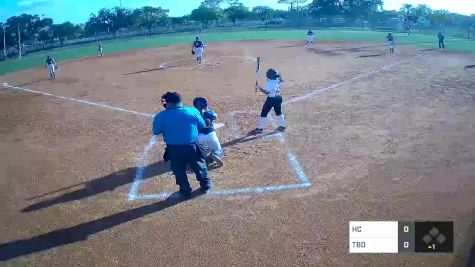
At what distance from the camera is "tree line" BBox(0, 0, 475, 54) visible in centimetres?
4569

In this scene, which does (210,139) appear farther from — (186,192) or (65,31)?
(65,31)

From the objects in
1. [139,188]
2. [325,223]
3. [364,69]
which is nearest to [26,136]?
[139,188]

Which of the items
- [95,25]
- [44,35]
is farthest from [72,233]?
[95,25]

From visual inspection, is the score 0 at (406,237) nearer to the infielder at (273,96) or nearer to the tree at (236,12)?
the infielder at (273,96)

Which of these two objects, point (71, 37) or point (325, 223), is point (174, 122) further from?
point (71, 37)

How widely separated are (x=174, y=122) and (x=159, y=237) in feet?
6.55

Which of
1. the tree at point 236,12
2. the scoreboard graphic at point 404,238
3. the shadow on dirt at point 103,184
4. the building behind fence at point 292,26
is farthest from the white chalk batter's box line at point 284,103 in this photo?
the tree at point 236,12

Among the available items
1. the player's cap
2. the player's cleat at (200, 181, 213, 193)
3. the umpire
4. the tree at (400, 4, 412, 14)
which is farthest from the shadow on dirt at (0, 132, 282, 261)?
the tree at (400, 4, 412, 14)

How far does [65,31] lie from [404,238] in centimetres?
4973

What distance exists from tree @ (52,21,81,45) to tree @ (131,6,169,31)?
8.17 meters

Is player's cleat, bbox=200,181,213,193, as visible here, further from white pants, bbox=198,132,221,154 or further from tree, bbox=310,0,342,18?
tree, bbox=310,0,342,18

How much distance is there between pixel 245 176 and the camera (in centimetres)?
810

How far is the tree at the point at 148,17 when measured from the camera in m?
53.9

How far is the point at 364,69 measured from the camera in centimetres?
2028
